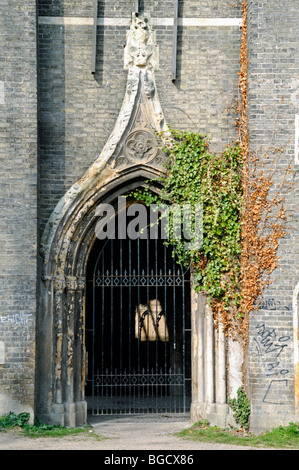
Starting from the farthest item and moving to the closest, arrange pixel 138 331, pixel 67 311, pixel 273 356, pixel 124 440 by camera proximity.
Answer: pixel 138 331 < pixel 67 311 < pixel 273 356 < pixel 124 440

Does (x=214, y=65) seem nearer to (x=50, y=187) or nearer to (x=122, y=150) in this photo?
(x=122, y=150)

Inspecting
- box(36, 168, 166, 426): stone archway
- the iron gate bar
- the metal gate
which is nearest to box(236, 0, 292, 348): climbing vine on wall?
the iron gate bar

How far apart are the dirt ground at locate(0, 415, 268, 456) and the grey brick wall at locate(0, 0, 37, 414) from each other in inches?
32.3

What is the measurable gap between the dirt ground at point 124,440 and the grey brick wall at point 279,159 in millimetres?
1114

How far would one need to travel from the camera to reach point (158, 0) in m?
10.2

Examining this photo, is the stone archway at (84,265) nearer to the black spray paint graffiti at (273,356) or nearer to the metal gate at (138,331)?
the black spray paint graffiti at (273,356)

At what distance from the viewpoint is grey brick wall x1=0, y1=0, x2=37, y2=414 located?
361 inches

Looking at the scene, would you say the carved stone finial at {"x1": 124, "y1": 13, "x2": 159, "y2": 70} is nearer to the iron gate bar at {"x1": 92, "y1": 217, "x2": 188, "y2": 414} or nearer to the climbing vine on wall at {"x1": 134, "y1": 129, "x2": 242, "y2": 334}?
the climbing vine on wall at {"x1": 134, "y1": 129, "x2": 242, "y2": 334}

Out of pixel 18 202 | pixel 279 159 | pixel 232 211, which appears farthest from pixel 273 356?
pixel 18 202

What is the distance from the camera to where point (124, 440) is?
8703mm

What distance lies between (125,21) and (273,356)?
5.46 meters

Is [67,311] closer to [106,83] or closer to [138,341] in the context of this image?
[138,341]

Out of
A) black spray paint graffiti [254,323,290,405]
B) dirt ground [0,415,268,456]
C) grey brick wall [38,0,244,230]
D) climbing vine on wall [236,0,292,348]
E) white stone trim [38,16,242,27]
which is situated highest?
white stone trim [38,16,242,27]

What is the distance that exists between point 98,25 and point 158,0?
101 centimetres
